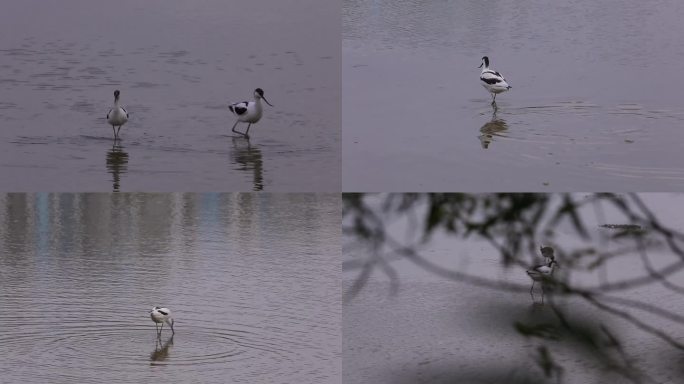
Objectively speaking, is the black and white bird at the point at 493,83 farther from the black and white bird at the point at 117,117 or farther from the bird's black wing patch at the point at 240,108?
the black and white bird at the point at 117,117

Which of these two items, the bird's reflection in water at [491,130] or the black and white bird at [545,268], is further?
the bird's reflection in water at [491,130]

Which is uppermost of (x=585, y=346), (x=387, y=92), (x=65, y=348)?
(x=387, y=92)

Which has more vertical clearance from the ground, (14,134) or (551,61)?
(551,61)

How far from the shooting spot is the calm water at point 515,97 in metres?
6.77

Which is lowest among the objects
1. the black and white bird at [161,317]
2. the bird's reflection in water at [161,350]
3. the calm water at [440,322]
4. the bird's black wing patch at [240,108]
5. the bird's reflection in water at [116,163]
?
the bird's reflection in water at [161,350]

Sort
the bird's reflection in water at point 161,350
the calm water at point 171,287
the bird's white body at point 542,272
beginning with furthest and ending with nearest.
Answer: the bird's reflection in water at point 161,350 → the calm water at point 171,287 → the bird's white body at point 542,272

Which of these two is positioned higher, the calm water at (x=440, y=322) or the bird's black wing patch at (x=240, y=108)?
the bird's black wing patch at (x=240, y=108)

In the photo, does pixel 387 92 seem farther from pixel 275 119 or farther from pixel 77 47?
pixel 77 47

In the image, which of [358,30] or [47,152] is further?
[358,30]

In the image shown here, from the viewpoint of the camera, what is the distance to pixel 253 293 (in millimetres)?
6527

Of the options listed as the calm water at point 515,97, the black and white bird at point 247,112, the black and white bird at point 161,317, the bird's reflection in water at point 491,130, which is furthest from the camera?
the black and white bird at point 247,112

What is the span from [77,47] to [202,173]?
470cm

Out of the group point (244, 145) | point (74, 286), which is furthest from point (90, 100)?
point (74, 286)

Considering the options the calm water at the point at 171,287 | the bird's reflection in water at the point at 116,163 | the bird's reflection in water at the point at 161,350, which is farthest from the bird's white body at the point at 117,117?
the bird's reflection in water at the point at 161,350
